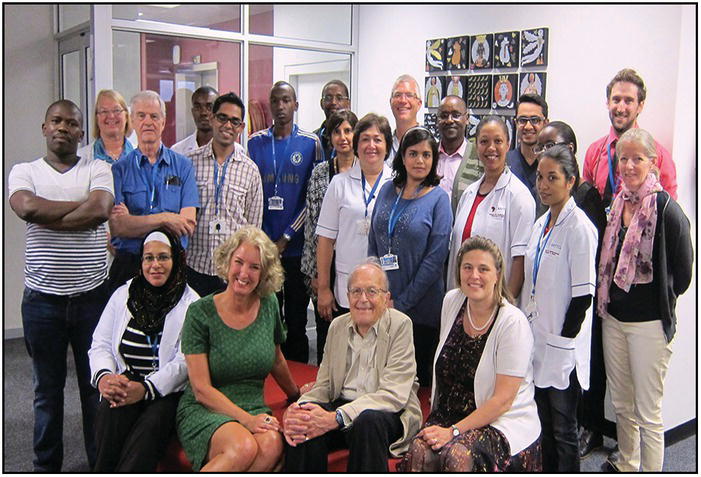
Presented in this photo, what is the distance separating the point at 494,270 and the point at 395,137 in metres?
1.72

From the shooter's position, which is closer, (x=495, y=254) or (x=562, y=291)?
(x=495, y=254)

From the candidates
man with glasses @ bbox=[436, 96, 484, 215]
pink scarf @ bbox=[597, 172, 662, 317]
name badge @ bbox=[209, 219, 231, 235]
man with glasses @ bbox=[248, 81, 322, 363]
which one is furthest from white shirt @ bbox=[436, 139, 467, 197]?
name badge @ bbox=[209, 219, 231, 235]

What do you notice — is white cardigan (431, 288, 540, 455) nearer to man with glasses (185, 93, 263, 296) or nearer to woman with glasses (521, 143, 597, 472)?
woman with glasses (521, 143, 597, 472)

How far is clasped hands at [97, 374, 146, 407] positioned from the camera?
276 cm

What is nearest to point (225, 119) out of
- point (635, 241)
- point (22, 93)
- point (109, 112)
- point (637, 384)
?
point (109, 112)

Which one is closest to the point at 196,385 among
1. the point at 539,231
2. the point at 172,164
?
the point at 172,164

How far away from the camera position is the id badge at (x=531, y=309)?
290cm

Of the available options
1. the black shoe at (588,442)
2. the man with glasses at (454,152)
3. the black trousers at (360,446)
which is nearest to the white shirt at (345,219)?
the man with glasses at (454,152)

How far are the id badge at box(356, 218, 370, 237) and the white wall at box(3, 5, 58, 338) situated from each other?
11.8 ft

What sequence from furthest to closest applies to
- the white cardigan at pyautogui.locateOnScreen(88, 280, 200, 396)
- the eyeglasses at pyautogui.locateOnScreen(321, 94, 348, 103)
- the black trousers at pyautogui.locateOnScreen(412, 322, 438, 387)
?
the eyeglasses at pyautogui.locateOnScreen(321, 94, 348, 103) → the black trousers at pyautogui.locateOnScreen(412, 322, 438, 387) → the white cardigan at pyautogui.locateOnScreen(88, 280, 200, 396)

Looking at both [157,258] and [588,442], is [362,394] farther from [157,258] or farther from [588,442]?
[588,442]

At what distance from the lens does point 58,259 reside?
10.1 ft

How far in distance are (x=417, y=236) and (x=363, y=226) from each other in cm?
39

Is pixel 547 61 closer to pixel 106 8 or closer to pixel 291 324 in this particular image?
pixel 291 324
